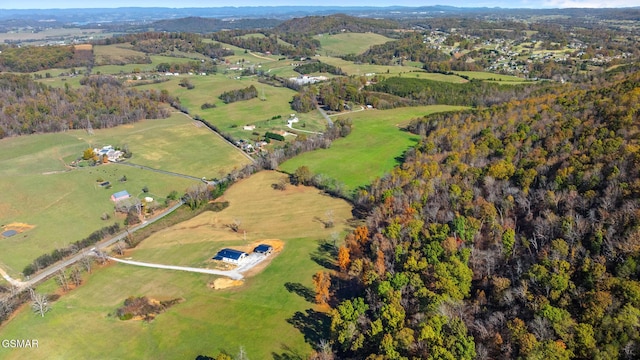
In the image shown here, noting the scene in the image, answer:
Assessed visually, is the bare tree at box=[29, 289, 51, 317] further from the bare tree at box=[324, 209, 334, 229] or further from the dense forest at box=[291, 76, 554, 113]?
the dense forest at box=[291, 76, 554, 113]

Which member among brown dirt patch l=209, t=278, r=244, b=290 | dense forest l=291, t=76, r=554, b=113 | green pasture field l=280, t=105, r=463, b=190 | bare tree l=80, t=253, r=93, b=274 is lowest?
bare tree l=80, t=253, r=93, b=274

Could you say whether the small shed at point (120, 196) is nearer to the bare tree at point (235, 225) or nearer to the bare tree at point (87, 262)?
the bare tree at point (87, 262)

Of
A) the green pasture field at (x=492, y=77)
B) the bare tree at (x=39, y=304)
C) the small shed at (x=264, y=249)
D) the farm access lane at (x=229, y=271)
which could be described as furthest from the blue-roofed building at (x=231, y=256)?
the green pasture field at (x=492, y=77)

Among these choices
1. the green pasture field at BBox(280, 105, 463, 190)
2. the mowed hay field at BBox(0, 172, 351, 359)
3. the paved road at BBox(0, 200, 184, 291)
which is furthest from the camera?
the green pasture field at BBox(280, 105, 463, 190)

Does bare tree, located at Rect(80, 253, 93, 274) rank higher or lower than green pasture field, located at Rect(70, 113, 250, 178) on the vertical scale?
lower

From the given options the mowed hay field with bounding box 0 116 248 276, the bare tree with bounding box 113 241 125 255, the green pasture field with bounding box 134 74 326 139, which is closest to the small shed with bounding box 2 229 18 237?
the mowed hay field with bounding box 0 116 248 276

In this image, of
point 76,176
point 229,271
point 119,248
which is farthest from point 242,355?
point 76,176

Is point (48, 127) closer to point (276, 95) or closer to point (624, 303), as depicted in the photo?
point (276, 95)

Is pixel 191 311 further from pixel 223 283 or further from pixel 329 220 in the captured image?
pixel 329 220
